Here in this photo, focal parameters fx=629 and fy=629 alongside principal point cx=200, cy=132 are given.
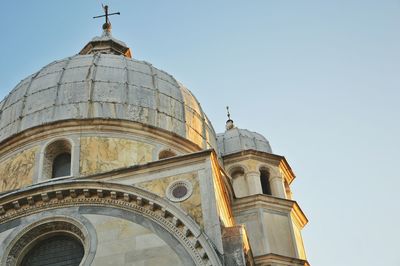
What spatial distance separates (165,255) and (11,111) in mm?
10080

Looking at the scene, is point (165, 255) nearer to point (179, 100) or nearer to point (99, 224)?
point (99, 224)

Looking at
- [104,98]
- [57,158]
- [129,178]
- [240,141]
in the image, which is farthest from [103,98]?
[240,141]

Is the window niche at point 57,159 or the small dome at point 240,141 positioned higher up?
the small dome at point 240,141

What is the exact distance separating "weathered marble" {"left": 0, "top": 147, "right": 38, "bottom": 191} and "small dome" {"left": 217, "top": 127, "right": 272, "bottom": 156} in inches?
346

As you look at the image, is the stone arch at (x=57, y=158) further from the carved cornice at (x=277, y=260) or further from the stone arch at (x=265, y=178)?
the stone arch at (x=265, y=178)

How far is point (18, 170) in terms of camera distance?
19156mm

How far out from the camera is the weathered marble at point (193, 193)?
49.4ft

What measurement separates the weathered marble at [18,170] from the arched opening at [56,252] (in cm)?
305

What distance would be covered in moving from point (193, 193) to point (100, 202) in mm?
2415

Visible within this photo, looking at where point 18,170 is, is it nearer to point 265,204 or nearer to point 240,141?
point 265,204

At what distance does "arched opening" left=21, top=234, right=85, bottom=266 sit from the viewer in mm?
15664

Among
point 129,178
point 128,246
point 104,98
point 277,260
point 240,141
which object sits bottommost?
point 128,246

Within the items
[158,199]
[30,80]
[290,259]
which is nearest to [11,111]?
[30,80]

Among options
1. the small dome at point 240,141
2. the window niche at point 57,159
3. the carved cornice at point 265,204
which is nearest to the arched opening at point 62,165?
the window niche at point 57,159
